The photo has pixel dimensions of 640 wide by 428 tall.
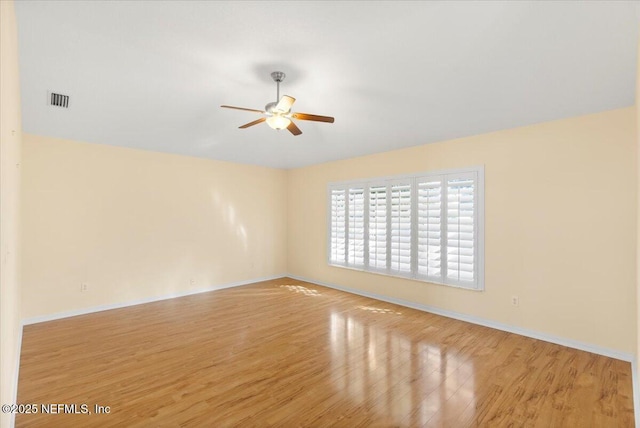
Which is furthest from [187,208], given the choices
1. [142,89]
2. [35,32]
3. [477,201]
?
[477,201]

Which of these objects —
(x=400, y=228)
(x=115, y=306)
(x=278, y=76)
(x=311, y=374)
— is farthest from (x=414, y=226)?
(x=115, y=306)

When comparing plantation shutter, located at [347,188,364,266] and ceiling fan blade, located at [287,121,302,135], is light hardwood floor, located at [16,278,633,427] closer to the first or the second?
plantation shutter, located at [347,188,364,266]

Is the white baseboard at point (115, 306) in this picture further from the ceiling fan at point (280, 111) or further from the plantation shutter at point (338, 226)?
the ceiling fan at point (280, 111)

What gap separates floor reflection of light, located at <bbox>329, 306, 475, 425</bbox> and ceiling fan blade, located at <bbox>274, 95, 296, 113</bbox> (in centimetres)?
231

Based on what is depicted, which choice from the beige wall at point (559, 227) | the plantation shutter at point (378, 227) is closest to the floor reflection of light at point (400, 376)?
the beige wall at point (559, 227)

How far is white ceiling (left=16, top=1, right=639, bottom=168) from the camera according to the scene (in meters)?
1.77

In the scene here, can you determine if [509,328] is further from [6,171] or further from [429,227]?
[6,171]

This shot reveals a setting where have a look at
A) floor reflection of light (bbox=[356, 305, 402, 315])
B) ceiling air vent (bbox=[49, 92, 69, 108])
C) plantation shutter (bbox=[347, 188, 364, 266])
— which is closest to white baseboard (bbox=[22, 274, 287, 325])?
plantation shutter (bbox=[347, 188, 364, 266])

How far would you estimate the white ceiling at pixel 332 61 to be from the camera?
5.81 feet

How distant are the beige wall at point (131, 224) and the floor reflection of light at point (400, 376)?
3.14 m

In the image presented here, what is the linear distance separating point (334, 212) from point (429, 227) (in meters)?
1.97

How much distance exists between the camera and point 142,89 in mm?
2758

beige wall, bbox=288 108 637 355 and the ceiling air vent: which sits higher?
the ceiling air vent

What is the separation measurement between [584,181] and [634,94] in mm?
892
